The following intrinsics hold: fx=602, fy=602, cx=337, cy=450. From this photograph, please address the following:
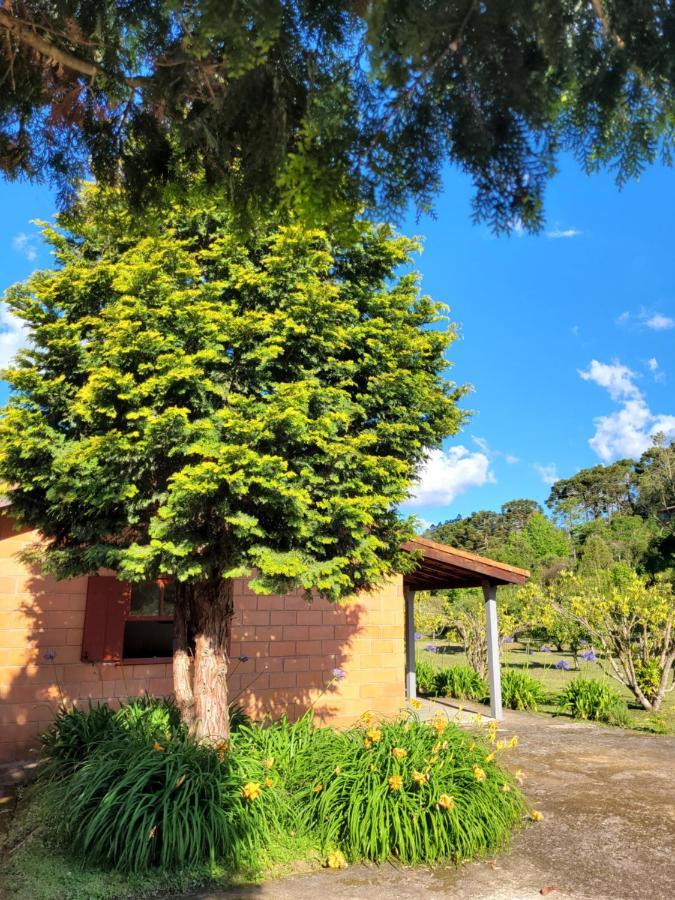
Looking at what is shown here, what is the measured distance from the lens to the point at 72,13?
2695 mm

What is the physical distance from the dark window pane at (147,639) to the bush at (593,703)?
7.52 metres

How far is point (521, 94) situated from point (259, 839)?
16.2 feet

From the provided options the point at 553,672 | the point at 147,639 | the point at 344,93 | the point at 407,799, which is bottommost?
the point at 553,672

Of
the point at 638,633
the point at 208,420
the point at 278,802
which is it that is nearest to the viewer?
the point at 278,802

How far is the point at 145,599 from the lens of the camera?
8.53 m

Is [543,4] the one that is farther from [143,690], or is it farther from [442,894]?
[143,690]

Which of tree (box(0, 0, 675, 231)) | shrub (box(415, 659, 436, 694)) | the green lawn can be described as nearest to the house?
the green lawn

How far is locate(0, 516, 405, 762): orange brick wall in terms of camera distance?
299 inches

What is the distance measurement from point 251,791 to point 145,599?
179 inches

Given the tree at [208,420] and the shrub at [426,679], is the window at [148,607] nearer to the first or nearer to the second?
the tree at [208,420]

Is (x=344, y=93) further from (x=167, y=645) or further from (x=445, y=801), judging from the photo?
(x=167, y=645)

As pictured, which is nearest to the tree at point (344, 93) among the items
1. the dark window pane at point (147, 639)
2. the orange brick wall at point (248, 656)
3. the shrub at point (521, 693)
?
the orange brick wall at point (248, 656)

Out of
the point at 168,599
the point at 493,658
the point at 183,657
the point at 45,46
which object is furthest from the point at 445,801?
the point at 493,658

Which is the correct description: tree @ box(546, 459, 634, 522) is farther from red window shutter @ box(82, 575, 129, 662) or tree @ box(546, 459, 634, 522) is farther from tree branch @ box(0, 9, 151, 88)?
tree branch @ box(0, 9, 151, 88)
